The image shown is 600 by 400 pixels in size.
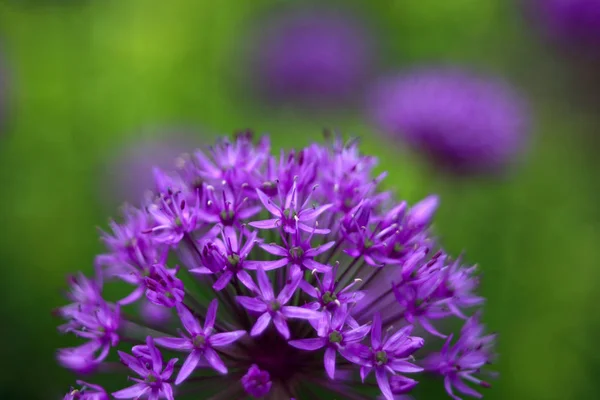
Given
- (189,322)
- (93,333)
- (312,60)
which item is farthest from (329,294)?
(312,60)

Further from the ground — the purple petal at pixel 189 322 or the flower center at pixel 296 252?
the flower center at pixel 296 252

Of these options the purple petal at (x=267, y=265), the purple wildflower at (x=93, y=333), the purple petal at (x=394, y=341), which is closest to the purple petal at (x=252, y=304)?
the purple petal at (x=267, y=265)

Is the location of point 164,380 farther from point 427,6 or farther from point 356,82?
point 427,6

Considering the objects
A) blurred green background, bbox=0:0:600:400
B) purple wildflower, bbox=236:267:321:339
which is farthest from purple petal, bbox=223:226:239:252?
blurred green background, bbox=0:0:600:400

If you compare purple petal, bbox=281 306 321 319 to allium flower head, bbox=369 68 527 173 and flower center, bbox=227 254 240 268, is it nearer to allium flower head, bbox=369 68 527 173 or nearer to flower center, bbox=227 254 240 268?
flower center, bbox=227 254 240 268

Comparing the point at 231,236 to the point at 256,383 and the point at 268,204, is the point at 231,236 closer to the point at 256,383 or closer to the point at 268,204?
the point at 268,204

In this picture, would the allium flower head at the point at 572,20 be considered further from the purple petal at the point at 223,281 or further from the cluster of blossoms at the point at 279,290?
the purple petal at the point at 223,281
